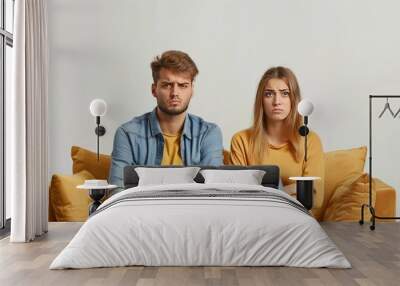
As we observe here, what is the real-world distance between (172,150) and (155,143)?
0.23 metres

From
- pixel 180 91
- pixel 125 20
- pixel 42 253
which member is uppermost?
pixel 125 20

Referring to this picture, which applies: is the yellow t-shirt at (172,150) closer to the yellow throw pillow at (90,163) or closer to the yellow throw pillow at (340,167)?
the yellow throw pillow at (90,163)

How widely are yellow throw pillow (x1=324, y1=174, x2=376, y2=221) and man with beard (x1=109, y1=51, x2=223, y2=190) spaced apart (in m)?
1.51

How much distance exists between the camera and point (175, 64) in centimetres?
Result: 795

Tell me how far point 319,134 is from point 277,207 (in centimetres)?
275

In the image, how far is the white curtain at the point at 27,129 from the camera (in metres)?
6.33

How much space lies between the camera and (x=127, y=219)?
199 inches

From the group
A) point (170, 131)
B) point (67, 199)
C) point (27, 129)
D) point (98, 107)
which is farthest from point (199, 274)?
point (98, 107)

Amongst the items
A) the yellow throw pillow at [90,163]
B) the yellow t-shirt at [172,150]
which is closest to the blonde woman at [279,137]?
the yellow t-shirt at [172,150]

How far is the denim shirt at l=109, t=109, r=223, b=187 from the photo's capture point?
783 centimetres

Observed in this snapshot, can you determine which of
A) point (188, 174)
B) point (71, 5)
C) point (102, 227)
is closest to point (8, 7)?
point (71, 5)

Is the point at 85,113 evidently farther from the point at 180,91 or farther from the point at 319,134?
the point at 319,134

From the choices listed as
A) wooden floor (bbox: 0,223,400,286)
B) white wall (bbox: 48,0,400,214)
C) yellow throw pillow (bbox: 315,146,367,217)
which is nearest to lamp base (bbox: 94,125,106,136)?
white wall (bbox: 48,0,400,214)

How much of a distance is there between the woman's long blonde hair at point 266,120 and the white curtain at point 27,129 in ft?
8.64
